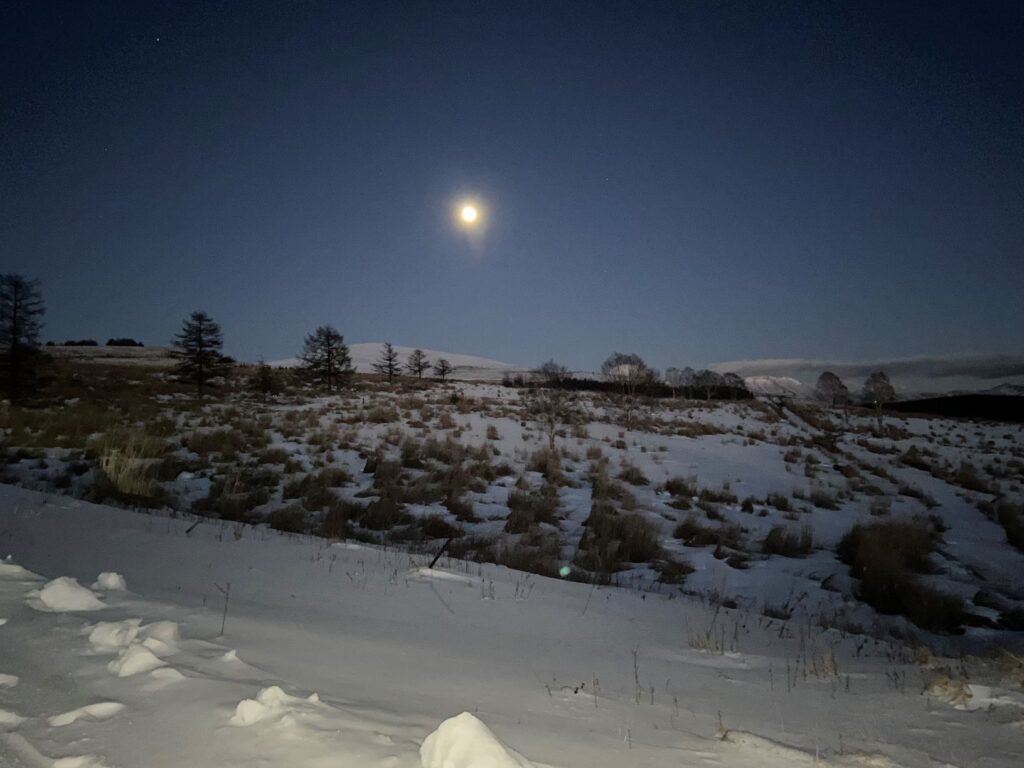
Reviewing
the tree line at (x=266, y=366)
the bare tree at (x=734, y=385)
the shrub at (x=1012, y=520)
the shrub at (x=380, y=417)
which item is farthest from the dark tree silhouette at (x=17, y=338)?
the bare tree at (x=734, y=385)

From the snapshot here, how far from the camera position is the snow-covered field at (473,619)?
6.08 ft

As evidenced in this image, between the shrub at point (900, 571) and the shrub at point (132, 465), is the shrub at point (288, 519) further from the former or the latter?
the shrub at point (900, 571)

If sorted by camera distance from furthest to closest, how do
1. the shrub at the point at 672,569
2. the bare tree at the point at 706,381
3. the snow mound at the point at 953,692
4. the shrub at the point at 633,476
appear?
1. the bare tree at the point at 706,381
2. the shrub at the point at 633,476
3. the shrub at the point at 672,569
4. the snow mound at the point at 953,692

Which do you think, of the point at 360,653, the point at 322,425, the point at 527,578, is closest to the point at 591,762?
the point at 360,653

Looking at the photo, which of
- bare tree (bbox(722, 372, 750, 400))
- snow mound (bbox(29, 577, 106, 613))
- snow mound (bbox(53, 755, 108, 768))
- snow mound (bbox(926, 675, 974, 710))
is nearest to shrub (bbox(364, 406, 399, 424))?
snow mound (bbox(29, 577, 106, 613))

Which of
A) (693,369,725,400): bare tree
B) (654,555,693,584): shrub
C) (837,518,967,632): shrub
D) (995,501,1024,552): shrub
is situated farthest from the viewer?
(693,369,725,400): bare tree

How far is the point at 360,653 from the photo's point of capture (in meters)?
3.03

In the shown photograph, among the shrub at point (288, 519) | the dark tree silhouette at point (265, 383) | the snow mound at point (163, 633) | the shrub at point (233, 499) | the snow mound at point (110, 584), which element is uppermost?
the dark tree silhouette at point (265, 383)

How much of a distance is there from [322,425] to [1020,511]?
2160 centimetres

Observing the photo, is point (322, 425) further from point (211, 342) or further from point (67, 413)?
point (211, 342)

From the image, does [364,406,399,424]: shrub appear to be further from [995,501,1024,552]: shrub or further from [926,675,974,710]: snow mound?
[926,675,974,710]: snow mound

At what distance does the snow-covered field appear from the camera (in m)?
1.85

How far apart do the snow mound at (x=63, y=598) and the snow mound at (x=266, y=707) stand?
5.25 ft

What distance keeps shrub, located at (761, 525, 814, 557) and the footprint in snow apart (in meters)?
9.67
